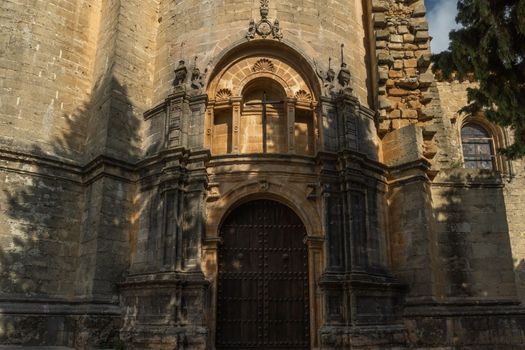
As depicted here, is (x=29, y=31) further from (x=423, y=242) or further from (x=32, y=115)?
(x=423, y=242)

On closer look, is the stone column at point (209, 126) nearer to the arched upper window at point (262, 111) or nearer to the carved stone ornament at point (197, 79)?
the arched upper window at point (262, 111)

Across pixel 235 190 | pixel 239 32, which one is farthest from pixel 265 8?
pixel 235 190

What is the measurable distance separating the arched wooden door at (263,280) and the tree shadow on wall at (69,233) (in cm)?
234

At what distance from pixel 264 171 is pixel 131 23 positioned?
538cm

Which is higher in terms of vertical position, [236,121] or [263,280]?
[236,121]

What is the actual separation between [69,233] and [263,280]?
4587 millimetres

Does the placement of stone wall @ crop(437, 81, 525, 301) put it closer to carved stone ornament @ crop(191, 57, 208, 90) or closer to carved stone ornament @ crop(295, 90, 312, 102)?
carved stone ornament @ crop(295, 90, 312, 102)

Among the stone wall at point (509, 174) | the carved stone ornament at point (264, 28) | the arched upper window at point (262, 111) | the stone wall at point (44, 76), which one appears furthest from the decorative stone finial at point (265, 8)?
the stone wall at point (509, 174)

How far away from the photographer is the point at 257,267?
11.3 meters

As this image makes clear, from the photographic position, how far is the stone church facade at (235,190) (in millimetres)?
10805

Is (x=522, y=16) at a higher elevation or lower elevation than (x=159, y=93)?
lower

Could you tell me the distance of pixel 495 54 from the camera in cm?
805

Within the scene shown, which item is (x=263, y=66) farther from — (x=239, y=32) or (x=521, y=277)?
(x=521, y=277)

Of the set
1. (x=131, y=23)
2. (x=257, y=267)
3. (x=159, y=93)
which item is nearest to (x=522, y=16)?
(x=257, y=267)
